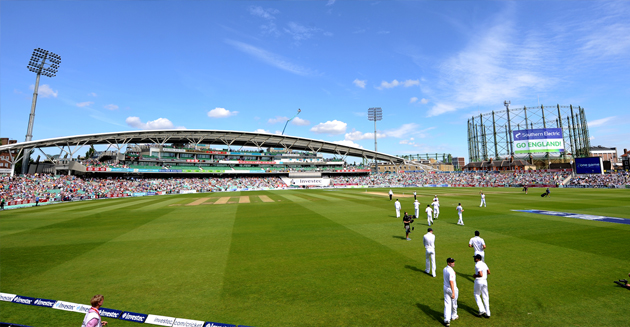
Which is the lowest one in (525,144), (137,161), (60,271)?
(60,271)

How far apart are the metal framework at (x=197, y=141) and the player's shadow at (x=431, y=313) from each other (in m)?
77.6

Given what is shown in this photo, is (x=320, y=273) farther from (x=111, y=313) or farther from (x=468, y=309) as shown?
(x=111, y=313)

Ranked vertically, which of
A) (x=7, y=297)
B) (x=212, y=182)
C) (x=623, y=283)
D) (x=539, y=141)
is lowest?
(x=7, y=297)

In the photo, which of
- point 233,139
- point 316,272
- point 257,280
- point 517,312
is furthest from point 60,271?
point 233,139

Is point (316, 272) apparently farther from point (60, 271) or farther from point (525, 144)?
point (525, 144)

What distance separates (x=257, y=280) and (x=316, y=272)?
2.13 meters

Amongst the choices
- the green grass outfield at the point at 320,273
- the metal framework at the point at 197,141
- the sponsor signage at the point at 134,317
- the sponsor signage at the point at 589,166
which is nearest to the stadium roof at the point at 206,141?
the metal framework at the point at 197,141

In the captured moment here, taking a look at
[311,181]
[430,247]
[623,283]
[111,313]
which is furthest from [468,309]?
[311,181]

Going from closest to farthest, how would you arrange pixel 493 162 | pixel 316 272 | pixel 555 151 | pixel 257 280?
pixel 257 280, pixel 316 272, pixel 555 151, pixel 493 162

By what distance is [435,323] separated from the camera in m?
6.30

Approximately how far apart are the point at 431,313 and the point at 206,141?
8703 centimetres

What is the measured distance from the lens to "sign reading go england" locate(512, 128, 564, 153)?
68875 millimetres

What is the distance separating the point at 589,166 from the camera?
6075cm

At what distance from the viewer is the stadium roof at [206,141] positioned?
6272 centimetres
